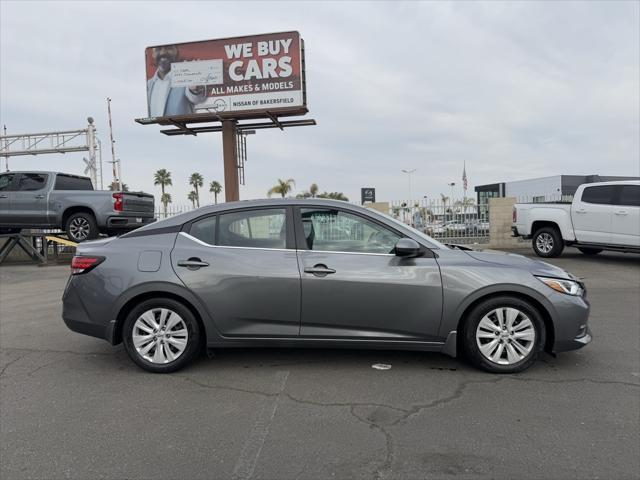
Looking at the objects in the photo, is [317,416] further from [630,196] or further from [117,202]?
[630,196]

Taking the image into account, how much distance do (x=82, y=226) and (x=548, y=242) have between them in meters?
12.1

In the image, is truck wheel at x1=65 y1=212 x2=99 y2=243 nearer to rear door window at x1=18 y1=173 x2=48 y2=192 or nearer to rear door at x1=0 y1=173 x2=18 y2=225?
rear door window at x1=18 y1=173 x2=48 y2=192

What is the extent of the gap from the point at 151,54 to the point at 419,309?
17682mm

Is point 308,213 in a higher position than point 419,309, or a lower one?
higher

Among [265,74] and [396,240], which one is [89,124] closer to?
[265,74]

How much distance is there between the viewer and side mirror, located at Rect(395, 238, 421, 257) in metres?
4.02

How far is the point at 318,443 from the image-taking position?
2979 millimetres

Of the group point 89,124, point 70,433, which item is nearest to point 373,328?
point 70,433

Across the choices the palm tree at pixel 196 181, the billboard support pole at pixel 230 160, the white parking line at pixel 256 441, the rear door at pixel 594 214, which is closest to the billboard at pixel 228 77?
the billboard support pole at pixel 230 160

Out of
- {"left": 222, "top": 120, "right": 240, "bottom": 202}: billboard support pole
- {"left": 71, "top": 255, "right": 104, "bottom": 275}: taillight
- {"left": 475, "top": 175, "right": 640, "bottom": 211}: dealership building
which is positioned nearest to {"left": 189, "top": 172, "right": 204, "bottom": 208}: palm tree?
{"left": 475, "top": 175, "right": 640, "bottom": 211}: dealership building

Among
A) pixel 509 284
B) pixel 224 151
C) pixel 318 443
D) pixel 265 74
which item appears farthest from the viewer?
pixel 224 151

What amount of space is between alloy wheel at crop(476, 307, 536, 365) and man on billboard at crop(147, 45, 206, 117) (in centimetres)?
1608

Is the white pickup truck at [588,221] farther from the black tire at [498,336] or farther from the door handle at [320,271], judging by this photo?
the door handle at [320,271]

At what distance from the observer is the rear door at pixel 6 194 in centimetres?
1198
